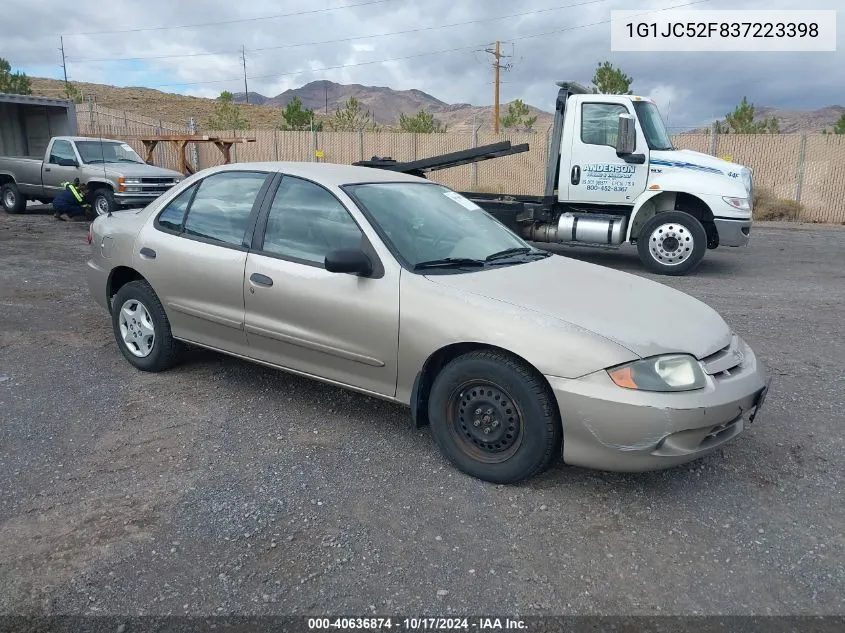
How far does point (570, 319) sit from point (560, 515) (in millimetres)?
936

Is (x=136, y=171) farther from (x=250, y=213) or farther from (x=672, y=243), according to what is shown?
(x=250, y=213)

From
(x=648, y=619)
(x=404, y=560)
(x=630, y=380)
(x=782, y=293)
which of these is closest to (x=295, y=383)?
(x=404, y=560)

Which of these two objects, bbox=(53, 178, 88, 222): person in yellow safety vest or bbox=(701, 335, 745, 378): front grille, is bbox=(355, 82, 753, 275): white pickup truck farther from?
bbox=(53, 178, 88, 222): person in yellow safety vest

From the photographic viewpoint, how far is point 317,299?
3906 millimetres

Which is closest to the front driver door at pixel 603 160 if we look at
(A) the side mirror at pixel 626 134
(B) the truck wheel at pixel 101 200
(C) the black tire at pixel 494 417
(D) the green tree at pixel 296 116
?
(A) the side mirror at pixel 626 134

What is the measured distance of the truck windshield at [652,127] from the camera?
9.89 m

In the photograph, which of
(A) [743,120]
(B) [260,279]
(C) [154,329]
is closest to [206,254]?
(B) [260,279]

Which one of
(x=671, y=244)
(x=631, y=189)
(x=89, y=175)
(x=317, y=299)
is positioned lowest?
(x=671, y=244)

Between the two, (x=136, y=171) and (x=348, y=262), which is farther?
(x=136, y=171)

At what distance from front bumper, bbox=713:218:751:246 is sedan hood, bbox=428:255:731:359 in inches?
243

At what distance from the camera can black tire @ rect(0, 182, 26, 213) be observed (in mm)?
16141

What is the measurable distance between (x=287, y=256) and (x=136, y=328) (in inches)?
64.9

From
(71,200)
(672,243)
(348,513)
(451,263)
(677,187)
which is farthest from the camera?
(71,200)

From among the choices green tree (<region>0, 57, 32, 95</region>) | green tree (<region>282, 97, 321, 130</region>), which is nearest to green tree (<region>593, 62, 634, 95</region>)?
green tree (<region>282, 97, 321, 130</region>)
